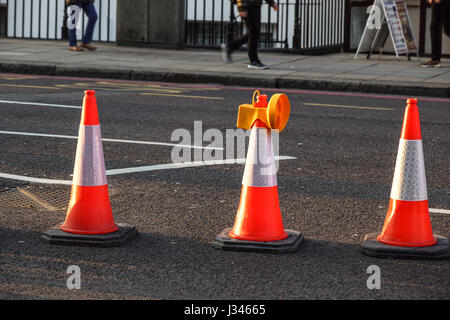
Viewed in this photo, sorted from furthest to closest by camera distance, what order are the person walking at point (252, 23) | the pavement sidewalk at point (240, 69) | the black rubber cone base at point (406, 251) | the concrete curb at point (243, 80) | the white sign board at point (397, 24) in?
the white sign board at point (397, 24)
the person walking at point (252, 23)
the pavement sidewalk at point (240, 69)
the concrete curb at point (243, 80)
the black rubber cone base at point (406, 251)

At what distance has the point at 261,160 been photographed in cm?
520

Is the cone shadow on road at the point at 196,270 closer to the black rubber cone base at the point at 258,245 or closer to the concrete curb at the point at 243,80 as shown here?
the black rubber cone base at the point at 258,245

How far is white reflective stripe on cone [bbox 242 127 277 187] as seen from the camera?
17.0 feet

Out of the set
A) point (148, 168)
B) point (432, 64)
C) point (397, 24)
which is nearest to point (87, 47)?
point (397, 24)

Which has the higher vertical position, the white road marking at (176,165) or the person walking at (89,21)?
the person walking at (89,21)

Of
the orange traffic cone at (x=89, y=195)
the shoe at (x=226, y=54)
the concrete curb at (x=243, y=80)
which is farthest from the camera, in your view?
the shoe at (x=226, y=54)

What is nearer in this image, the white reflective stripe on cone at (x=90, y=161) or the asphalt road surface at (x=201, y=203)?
the asphalt road surface at (x=201, y=203)

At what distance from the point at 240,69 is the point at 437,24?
3255 millimetres

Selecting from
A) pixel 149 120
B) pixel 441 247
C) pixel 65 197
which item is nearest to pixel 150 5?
pixel 149 120

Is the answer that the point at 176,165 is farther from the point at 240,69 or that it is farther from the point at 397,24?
the point at 397,24

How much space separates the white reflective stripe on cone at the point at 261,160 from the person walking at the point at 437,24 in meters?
10.2

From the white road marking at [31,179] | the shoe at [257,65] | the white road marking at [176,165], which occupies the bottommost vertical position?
the white road marking at [31,179]

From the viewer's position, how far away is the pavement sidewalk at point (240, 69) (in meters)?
13.4

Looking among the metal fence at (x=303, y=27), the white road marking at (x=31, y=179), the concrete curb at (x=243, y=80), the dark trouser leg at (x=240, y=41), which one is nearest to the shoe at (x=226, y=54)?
the dark trouser leg at (x=240, y=41)
